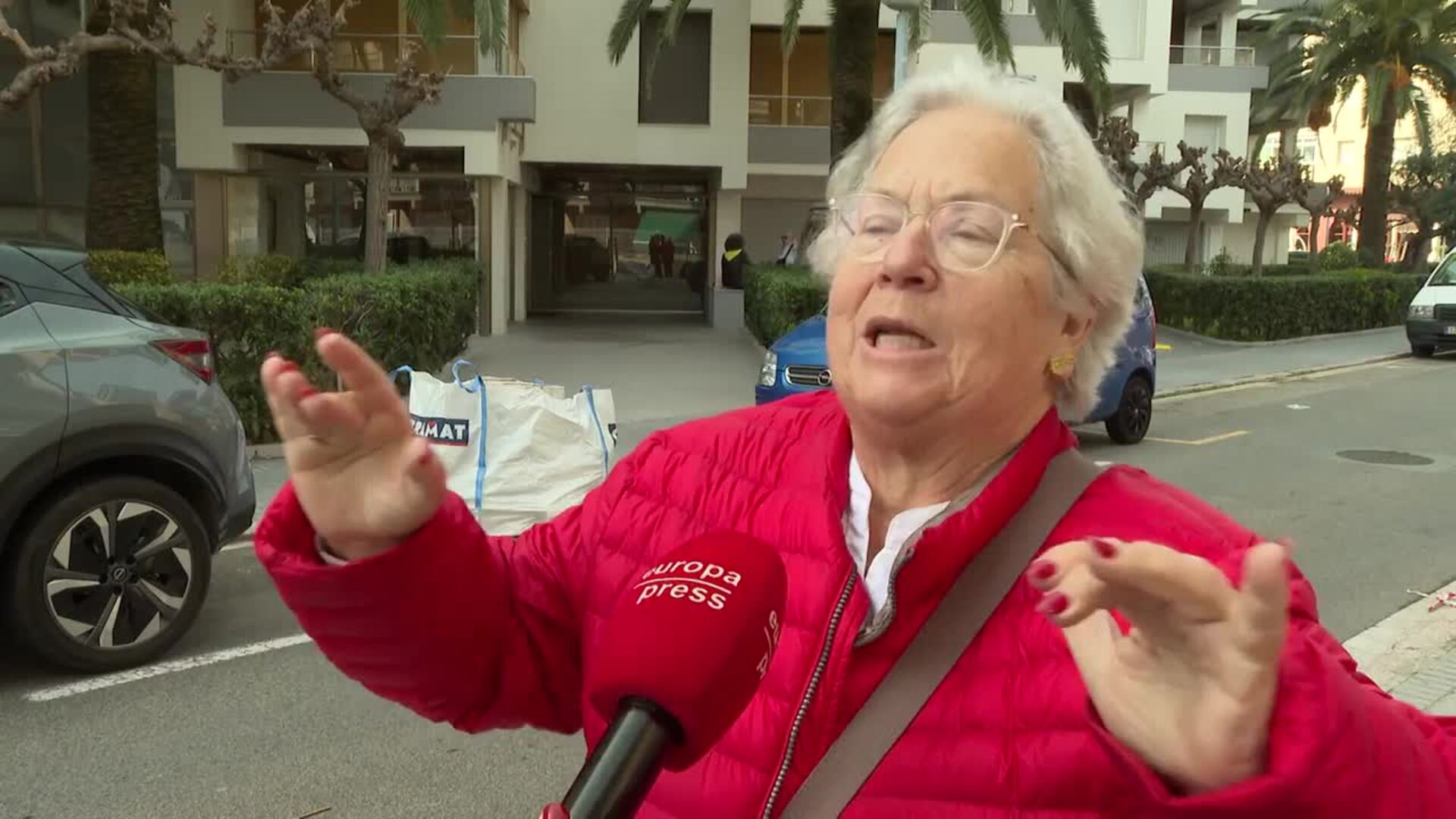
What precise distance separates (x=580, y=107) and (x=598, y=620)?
22373 millimetres

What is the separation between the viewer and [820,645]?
161 centimetres

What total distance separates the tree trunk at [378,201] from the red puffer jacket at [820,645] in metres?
13.2

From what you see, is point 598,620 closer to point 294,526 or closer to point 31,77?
point 294,526

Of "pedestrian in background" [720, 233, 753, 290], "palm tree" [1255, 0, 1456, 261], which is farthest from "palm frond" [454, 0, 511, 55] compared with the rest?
"palm tree" [1255, 0, 1456, 261]

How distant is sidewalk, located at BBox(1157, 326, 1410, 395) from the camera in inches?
699

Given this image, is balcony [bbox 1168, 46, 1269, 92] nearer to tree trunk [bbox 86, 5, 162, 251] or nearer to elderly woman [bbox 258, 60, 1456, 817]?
tree trunk [bbox 86, 5, 162, 251]

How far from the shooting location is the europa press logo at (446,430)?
6492 millimetres

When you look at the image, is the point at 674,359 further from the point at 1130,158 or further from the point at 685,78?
the point at 1130,158

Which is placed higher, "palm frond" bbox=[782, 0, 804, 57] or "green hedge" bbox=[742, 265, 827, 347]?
"palm frond" bbox=[782, 0, 804, 57]

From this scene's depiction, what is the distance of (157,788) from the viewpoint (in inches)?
160

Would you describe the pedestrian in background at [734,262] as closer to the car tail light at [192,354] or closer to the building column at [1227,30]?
the car tail light at [192,354]

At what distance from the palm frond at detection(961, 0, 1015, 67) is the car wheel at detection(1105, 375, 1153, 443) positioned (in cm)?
449

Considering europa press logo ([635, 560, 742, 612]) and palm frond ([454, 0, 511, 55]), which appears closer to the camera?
europa press logo ([635, 560, 742, 612])

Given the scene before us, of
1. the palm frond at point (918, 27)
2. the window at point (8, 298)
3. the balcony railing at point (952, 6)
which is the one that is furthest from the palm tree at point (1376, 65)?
the window at point (8, 298)
